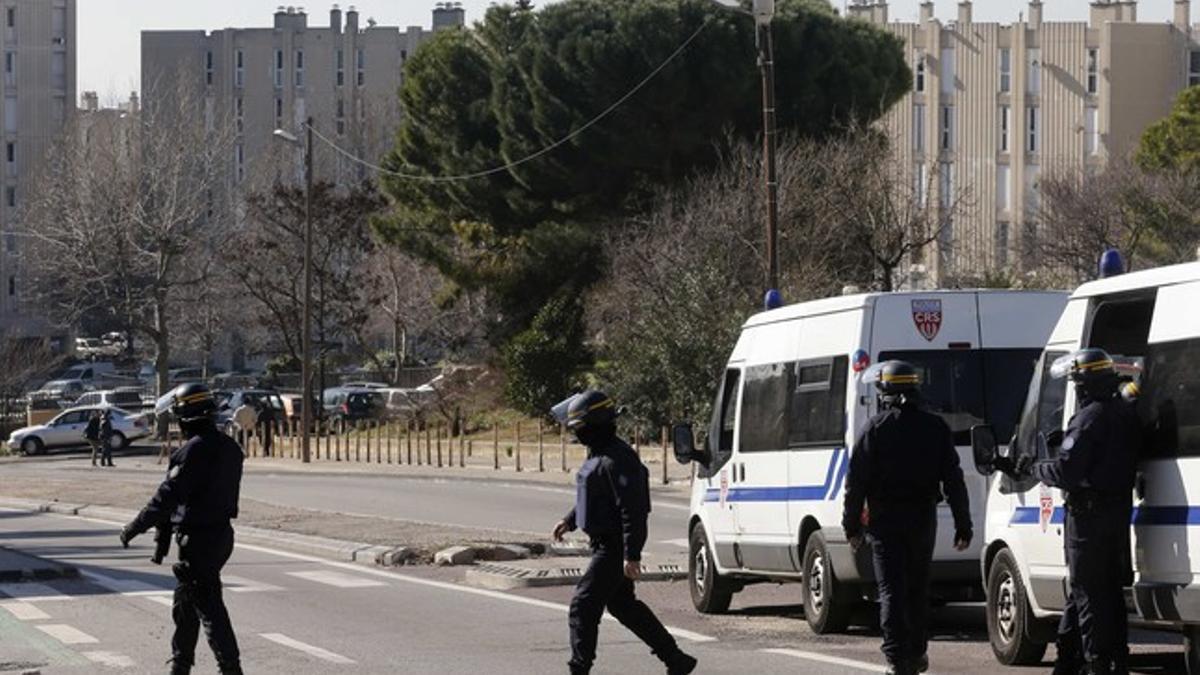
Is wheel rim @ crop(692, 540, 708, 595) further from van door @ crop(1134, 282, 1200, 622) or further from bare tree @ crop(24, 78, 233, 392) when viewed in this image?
bare tree @ crop(24, 78, 233, 392)

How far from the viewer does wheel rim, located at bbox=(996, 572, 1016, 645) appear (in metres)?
13.1

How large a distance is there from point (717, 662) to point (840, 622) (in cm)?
151

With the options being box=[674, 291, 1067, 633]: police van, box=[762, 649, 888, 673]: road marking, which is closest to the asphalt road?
box=[674, 291, 1067, 633]: police van

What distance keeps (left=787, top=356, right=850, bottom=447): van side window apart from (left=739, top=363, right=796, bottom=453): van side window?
6.1 inches

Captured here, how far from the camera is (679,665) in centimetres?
1196

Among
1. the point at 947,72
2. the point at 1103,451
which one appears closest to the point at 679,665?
the point at 1103,451

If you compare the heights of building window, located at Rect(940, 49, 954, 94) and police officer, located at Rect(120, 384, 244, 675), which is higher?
building window, located at Rect(940, 49, 954, 94)

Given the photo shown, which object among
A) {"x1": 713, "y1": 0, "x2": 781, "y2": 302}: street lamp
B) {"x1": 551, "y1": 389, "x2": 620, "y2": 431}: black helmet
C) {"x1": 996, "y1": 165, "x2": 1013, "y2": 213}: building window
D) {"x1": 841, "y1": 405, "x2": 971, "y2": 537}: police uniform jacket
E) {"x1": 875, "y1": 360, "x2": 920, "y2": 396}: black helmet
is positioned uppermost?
{"x1": 996, "y1": 165, "x2": 1013, "y2": 213}: building window

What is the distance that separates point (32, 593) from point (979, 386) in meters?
9.20

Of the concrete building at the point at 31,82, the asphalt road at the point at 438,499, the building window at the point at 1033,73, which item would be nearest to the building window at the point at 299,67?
the concrete building at the point at 31,82

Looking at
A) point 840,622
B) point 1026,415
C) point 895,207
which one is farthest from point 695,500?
point 895,207

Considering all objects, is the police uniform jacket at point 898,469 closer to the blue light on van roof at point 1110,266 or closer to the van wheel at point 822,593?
the blue light on van roof at point 1110,266

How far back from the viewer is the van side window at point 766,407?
16.1 meters

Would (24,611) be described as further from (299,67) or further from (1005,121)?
(299,67)
